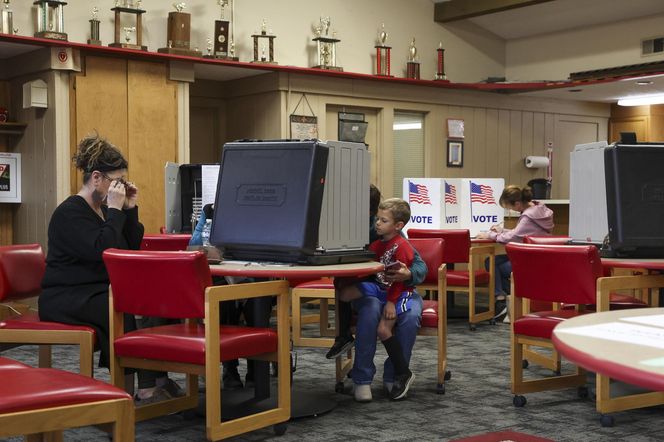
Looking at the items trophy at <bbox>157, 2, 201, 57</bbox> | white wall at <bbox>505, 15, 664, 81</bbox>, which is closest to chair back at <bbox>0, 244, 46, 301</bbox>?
trophy at <bbox>157, 2, 201, 57</bbox>

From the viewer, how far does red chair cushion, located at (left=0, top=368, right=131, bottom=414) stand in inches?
76.1

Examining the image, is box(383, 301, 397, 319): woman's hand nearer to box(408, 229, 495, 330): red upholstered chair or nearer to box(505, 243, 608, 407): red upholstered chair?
box(505, 243, 608, 407): red upholstered chair

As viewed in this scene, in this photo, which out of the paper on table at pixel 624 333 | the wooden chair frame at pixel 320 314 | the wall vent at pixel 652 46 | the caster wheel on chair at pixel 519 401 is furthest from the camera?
the wall vent at pixel 652 46

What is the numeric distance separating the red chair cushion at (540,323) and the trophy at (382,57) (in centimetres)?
622

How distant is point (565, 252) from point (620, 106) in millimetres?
9211

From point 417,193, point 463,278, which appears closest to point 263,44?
point 417,193

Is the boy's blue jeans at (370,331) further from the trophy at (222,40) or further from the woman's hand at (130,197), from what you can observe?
the trophy at (222,40)

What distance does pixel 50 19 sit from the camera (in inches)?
291

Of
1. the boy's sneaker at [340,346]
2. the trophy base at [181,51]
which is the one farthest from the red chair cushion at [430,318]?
the trophy base at [181,51]

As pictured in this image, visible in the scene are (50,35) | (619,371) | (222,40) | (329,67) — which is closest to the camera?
(619,371)

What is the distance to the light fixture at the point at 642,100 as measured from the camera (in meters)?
11.2

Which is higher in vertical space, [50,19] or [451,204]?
[50,19]

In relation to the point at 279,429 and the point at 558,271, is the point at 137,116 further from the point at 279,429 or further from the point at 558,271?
the point at 558,271

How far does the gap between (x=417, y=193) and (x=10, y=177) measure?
379cm
